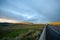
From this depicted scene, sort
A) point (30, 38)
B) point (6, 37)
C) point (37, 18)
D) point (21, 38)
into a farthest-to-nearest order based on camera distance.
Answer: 1. point (37, 18)
2. point (30, 38)
3. point (21, 38)
4. point (6, 37)

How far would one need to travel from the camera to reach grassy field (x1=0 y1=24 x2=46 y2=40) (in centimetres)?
278

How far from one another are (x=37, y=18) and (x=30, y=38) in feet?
1.96

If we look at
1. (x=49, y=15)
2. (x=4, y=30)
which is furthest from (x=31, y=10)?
(x=4, y=30)

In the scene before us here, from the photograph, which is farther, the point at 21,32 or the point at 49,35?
the point at 49,35

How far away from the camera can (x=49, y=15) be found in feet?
11.8

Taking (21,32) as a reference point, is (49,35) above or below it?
below

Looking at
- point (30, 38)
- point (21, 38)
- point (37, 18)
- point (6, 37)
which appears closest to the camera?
point (6, 37)

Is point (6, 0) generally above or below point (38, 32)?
above

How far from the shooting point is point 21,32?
120 inches

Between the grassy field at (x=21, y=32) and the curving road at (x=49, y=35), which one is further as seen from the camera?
the curving road at (x=49, y=35)

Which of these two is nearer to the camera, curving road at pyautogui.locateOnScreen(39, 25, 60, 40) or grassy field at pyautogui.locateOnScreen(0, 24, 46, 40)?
grassy field at pyautogui.locateOnScreen(0, 24, 46, 40)

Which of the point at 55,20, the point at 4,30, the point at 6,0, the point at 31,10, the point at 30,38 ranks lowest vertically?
the point at 30,38

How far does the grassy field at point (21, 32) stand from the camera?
2783 mm

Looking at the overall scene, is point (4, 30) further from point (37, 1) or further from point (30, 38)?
point (37, 1)
